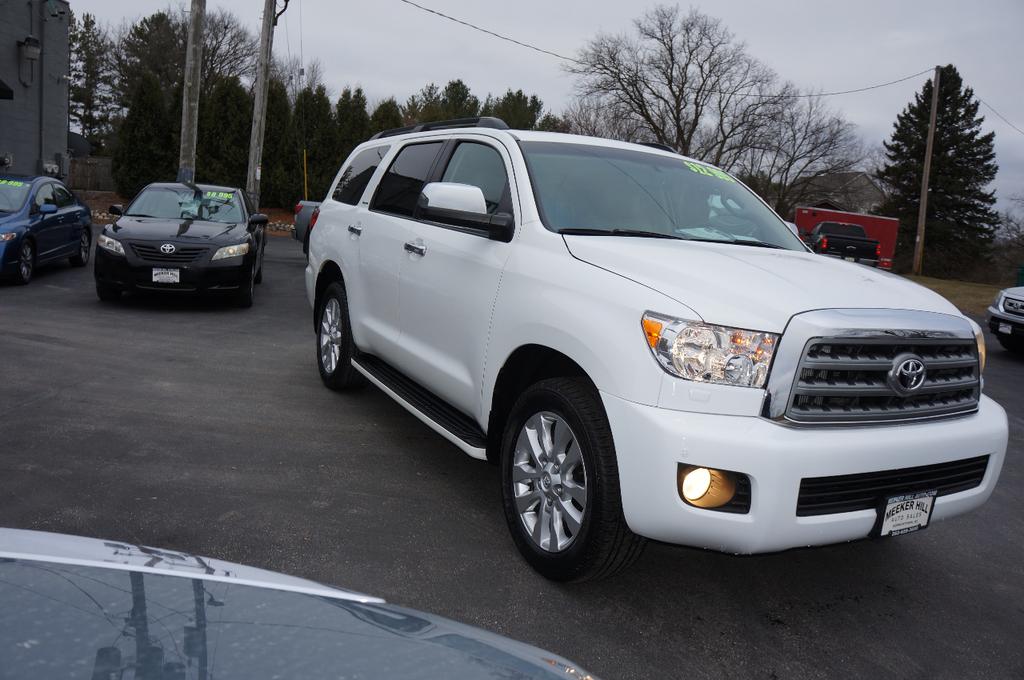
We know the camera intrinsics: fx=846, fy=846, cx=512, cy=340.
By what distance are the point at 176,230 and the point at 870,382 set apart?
920cm

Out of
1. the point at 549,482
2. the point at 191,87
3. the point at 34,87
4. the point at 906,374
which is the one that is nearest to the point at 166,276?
the point at 549,482

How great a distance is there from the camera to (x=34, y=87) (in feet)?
79.8

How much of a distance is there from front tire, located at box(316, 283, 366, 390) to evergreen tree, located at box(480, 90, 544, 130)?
5562cm

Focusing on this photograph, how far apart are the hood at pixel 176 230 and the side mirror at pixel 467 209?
7.04 m

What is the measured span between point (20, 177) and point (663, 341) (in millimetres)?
12169

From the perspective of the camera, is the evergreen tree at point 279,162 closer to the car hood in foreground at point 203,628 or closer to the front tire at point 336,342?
the front tire at point 336,342

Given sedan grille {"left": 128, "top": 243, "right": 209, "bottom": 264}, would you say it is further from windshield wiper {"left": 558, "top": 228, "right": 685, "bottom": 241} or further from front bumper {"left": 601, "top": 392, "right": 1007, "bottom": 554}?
front bumper {"left": 601, "top": 392, "right": 1007, "bottom": 554}

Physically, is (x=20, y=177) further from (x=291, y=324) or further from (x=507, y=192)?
(x=507, y=192)

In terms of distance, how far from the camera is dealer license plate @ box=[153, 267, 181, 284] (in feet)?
32.7

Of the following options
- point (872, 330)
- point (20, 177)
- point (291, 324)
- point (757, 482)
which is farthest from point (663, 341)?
point (20, 177)

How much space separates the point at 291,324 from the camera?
997cm

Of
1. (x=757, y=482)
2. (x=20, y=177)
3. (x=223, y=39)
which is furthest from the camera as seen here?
(x=223, y=39)

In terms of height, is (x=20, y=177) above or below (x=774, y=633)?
above

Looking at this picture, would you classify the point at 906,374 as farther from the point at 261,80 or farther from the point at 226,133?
the point at 226,133
